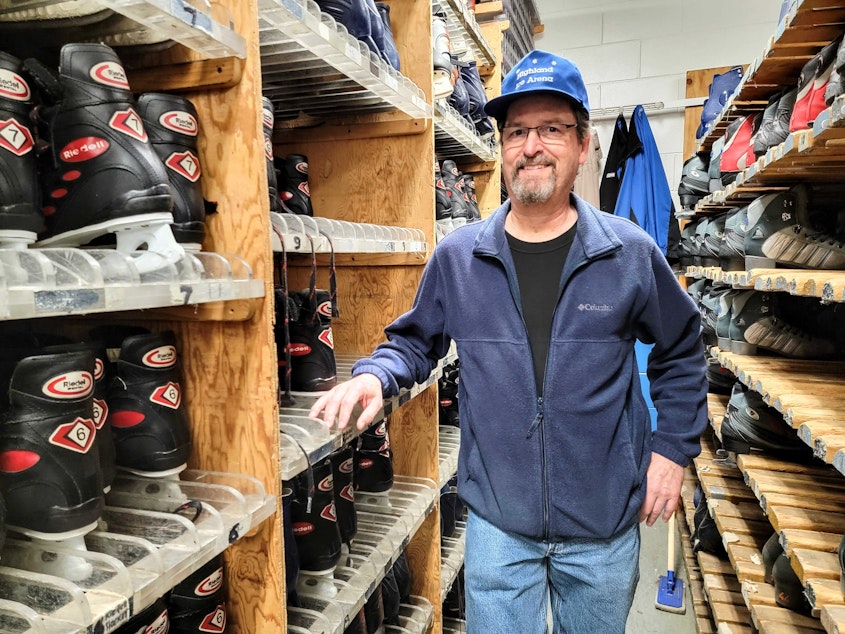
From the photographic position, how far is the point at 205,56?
1099mm

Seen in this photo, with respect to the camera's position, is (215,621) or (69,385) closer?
(69,385)

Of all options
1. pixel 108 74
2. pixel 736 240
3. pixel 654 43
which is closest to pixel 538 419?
pixel 108 74

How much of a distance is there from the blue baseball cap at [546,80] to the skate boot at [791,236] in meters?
1.18

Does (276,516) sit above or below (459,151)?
below

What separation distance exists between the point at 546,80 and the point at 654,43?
4222 mm

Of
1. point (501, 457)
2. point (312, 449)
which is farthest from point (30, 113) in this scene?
point (501, 457)

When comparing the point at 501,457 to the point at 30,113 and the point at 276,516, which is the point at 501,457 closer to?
the point at 276,516

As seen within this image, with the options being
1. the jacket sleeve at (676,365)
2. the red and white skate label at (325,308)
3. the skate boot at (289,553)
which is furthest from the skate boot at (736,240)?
the skate boot at (289,553)

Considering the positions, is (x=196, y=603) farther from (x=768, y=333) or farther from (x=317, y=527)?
(x=768, y=333)

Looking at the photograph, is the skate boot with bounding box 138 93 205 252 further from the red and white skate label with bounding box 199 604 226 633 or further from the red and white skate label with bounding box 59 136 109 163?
the red and white skate label with bounding box 199 604 226 633

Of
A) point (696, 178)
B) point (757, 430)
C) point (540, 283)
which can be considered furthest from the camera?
point (696, 178)

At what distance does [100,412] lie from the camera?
977 millimetres

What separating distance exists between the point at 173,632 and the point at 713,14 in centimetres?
543

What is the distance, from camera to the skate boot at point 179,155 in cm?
105
